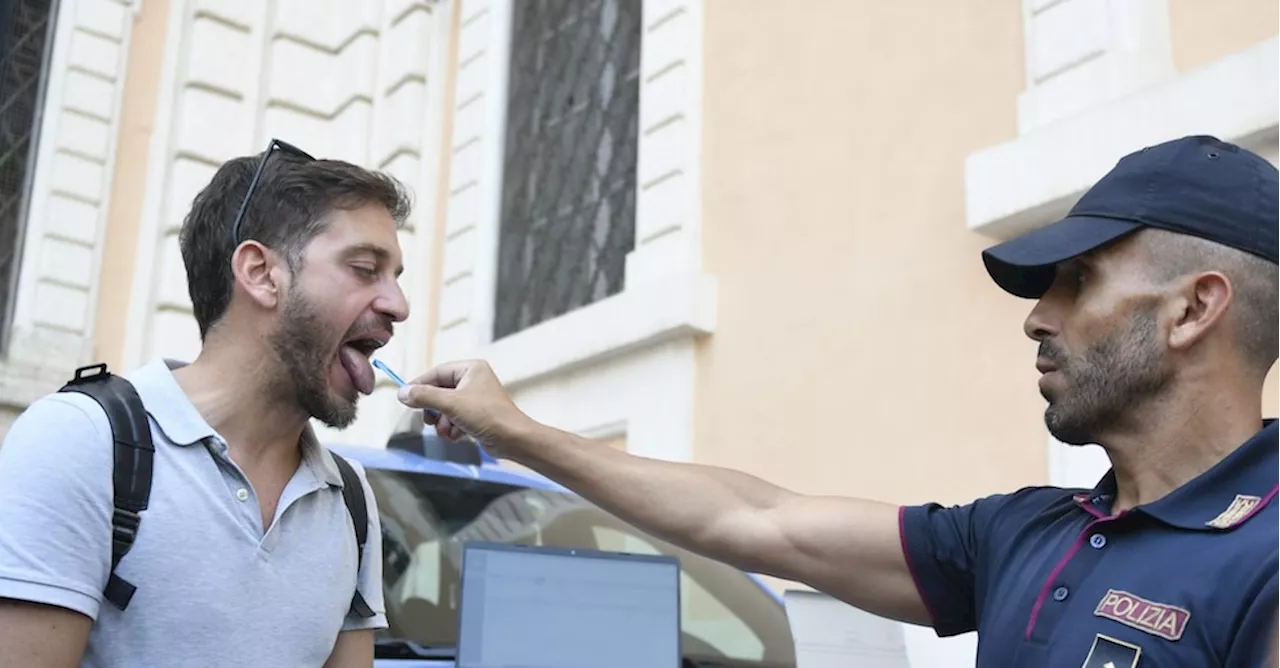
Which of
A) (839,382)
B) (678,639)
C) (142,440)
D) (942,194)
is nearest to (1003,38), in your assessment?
(942,194)

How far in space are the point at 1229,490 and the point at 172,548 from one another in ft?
4.11

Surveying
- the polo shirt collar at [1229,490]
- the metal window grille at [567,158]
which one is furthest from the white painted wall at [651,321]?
the polo shirt collar at [1229,490]

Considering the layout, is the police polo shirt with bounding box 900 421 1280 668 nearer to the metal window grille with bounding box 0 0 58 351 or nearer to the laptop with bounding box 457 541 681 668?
the laptop with bounding box 457 541 681 668

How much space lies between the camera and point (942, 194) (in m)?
4.73

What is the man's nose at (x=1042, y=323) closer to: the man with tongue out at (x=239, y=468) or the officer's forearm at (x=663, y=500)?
the officer's forearm at (x=663, y=500)

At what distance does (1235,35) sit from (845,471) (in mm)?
2015

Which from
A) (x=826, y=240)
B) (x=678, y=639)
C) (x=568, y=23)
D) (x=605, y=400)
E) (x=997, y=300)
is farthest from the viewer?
(x=568, y=23)

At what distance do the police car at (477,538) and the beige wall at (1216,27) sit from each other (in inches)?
90.5

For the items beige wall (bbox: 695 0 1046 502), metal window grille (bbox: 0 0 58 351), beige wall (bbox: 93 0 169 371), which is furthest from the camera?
beige wall (bbox: 93 0 169 371)

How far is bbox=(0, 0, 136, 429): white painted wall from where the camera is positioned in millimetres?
7297

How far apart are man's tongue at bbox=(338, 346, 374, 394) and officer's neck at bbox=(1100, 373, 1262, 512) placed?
105 centimetres

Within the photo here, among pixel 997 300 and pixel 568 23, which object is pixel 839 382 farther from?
pixel 568 23

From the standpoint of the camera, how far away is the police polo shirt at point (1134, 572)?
1371 mm

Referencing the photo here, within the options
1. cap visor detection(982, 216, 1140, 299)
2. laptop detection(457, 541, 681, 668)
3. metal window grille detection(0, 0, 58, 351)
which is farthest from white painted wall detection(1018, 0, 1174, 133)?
metal window grille detection(0, 0, 58, 351)
